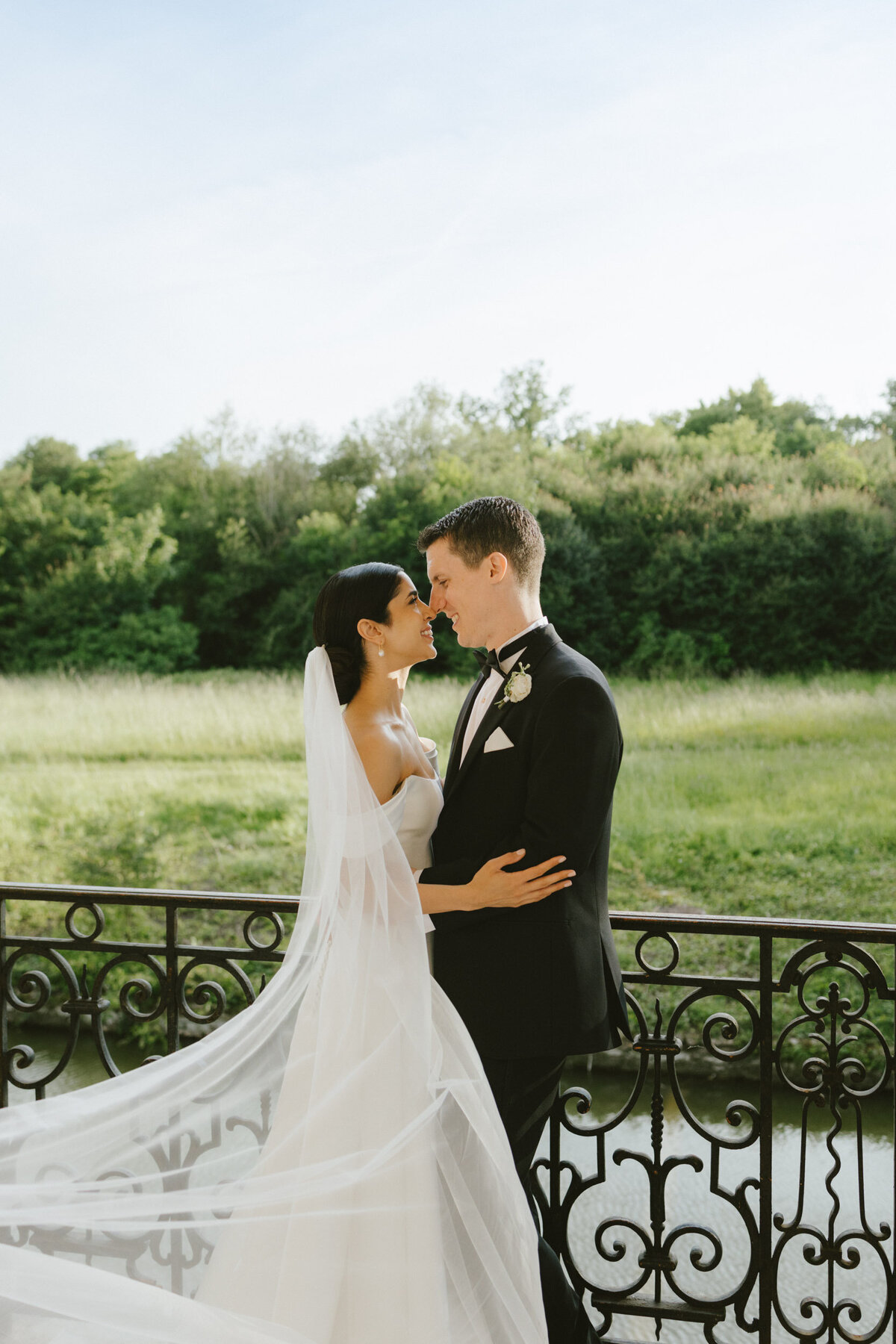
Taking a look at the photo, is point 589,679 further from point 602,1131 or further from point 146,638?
point 146,638

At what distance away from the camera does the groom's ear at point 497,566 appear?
2.03 meters

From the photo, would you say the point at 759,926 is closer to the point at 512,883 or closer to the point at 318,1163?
→ the point at 512,883

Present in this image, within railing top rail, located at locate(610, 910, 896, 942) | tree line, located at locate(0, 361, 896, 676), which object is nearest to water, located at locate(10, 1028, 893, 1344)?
railing top rail, located at locate(610, 910, 896, 942)

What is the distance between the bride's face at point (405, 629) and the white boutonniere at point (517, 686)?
0.23 meters

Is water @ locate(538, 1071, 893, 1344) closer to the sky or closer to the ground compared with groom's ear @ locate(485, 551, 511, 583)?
closer to the ground

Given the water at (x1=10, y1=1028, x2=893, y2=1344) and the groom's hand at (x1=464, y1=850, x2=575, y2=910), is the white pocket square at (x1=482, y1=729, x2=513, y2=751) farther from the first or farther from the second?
the water at (x1=10, y1=1028, x2=893, y2=1344)

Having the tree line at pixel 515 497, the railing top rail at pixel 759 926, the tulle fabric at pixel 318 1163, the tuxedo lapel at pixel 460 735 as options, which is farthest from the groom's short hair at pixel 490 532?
the tree line at pixel 515 497

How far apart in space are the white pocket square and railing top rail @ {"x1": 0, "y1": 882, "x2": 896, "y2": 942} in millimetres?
459

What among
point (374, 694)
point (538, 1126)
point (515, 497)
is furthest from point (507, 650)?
point (515, 497)

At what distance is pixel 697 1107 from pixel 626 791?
15.6 feet

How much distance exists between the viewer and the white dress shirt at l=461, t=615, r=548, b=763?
202 centimetres

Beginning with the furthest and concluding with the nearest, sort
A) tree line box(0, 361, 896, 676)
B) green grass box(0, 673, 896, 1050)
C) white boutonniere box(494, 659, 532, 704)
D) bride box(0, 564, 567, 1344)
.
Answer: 1. tree line box(0, 361, 896, 676)
2. green grass box(0, 673, 896, 1050)
3. white boutonniere box(494, 659, 532, 704)
4. bride box(0, 564, 567, 1344)

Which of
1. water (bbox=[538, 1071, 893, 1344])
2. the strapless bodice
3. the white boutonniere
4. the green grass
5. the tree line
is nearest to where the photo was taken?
the white boutonniere

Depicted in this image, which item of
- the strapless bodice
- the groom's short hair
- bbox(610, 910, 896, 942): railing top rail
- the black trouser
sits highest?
the groom's short hair
